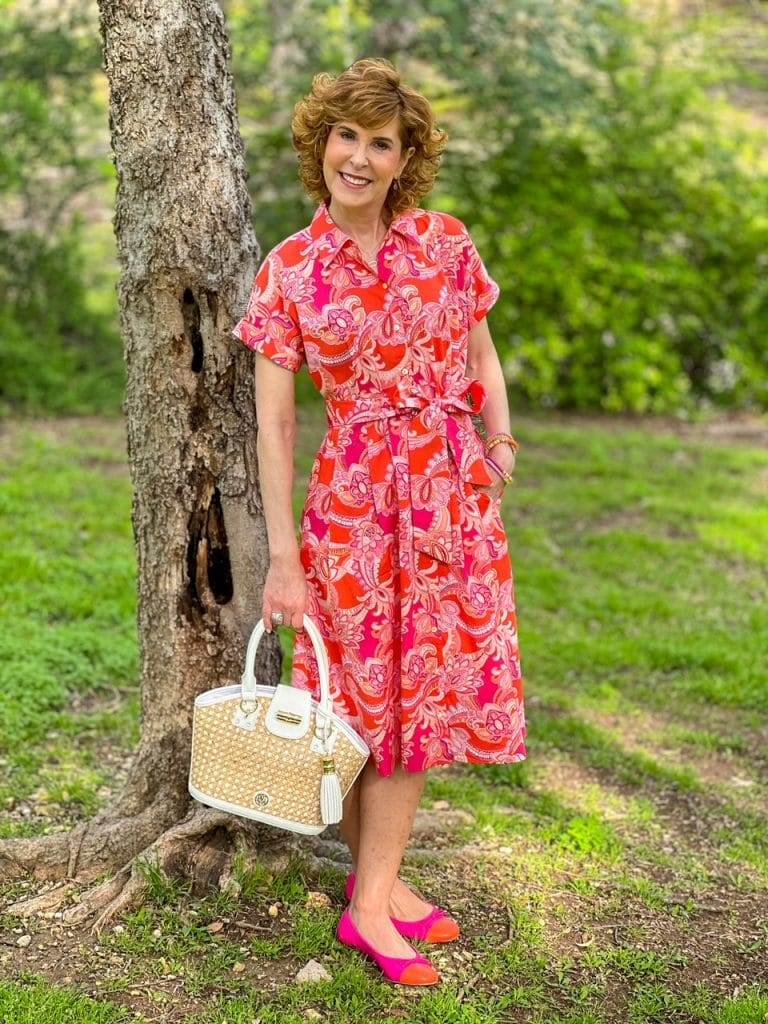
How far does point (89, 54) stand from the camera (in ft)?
25.5

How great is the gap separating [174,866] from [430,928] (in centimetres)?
61

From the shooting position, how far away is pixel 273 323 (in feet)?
8.29

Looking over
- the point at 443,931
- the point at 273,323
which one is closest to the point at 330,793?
the point at 443,931

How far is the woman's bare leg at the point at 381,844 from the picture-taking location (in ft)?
9.00

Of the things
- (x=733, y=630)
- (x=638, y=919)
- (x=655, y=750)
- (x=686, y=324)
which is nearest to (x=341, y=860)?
(x=638, y=919)

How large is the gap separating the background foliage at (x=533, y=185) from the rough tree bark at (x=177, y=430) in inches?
195

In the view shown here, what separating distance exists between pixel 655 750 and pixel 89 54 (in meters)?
5.90

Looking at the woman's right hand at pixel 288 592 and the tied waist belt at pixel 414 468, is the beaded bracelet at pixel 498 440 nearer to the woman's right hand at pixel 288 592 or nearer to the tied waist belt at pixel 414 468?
the tied waist belt at pixel 414 468

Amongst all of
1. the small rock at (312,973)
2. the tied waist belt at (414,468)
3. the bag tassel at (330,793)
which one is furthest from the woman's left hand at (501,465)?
the small rock at (312,973)

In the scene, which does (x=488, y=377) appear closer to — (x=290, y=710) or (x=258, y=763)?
(x=290, y=710)

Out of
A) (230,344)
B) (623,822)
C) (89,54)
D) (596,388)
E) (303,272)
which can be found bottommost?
(623,822)

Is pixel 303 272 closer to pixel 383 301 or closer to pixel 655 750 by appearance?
pixel 383 301

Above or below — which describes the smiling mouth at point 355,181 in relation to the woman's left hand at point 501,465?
above

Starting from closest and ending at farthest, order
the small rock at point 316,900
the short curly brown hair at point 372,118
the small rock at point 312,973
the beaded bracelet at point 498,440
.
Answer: the short curly brown hair at point 372,118, the small rock at point 312,973, the beaded bracelet at point 498,440, the small rock at point 316,900
